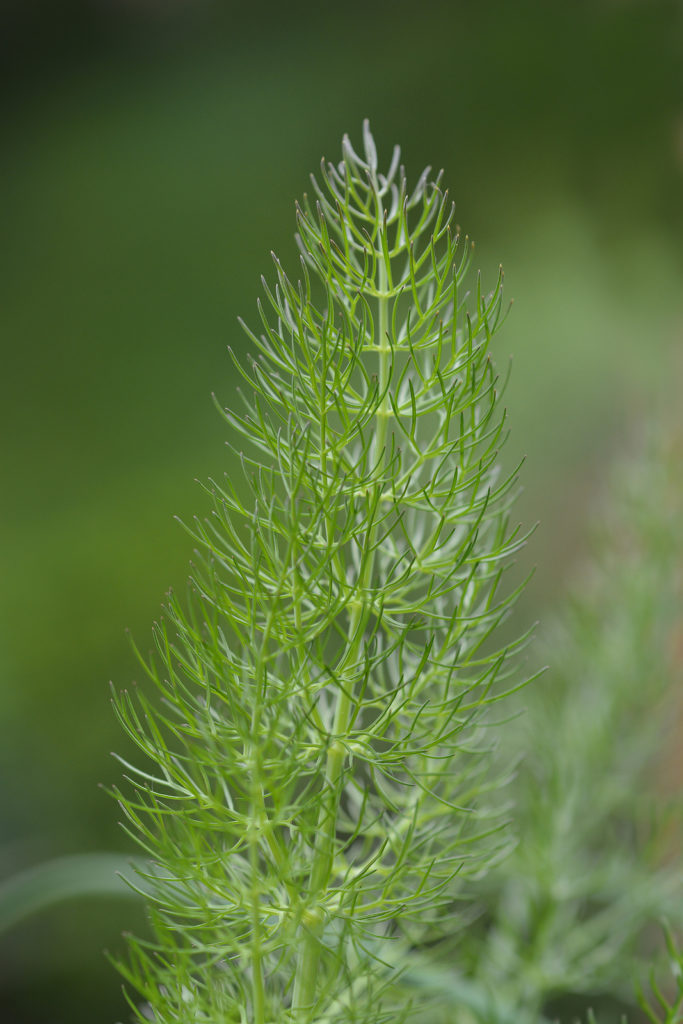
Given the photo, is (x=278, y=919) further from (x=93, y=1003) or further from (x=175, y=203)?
(x=175, y=203)

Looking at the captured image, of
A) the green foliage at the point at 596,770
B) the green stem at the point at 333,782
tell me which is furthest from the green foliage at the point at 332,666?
the green foliage at the point at 596,770

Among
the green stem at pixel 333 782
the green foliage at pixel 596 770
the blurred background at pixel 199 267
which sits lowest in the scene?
the green foliage at pixel 596 770

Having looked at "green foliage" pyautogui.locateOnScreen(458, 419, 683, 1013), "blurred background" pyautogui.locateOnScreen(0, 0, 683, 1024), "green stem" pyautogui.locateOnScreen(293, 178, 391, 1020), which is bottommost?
"green foliage" pyautogui.locateOnScreen(458, 419, 683, 1013)

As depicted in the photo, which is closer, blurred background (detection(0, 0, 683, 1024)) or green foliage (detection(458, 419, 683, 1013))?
green foliage (detection(458, 419, 683, 1013))


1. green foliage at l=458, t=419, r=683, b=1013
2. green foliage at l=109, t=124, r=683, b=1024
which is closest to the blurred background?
green foliage at l=458, t=419, r=683, b=1013

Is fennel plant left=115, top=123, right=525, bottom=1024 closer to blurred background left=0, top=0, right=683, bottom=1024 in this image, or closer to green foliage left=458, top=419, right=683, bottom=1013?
green foliage left=458, top=419, right=683, bottom=1013

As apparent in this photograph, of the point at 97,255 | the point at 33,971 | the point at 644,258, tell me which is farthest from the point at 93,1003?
the point at 644,258

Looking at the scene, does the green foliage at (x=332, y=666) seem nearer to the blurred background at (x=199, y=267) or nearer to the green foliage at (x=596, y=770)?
the green foliage at (x=596, y=770)

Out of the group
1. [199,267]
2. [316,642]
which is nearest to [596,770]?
[316,642]

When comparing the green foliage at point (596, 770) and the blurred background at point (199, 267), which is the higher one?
the blurred background at point (199, 267)
